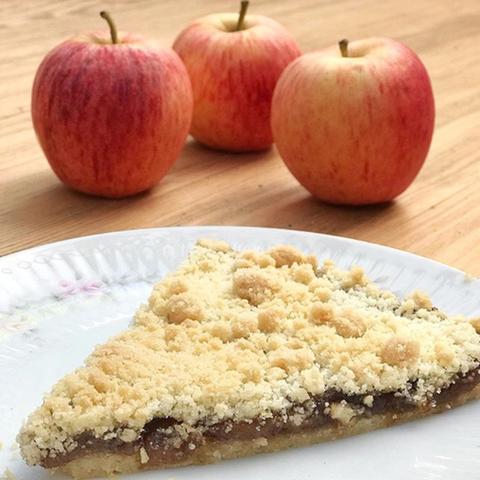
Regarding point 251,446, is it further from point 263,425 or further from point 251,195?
point 251,195

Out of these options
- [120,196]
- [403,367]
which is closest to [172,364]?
[403,367]

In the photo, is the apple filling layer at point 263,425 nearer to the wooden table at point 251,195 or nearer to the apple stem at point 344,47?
the wooden table at point 251,195

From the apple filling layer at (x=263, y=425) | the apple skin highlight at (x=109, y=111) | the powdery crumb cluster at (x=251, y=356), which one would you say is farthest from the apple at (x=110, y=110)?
the apple filling layer at (x=263, y=425)

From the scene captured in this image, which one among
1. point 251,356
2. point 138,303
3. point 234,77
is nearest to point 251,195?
point 234,77

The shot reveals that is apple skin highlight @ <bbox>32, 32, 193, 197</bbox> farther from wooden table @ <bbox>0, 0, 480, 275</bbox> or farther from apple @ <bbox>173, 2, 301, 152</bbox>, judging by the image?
apple @ <bbox>173, 2, 301, 152</bbox>

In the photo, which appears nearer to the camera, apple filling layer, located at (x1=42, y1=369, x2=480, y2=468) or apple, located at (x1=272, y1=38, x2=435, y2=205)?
apple filling layer, located at (x1=42, y1=369, x2=480, y2=468)

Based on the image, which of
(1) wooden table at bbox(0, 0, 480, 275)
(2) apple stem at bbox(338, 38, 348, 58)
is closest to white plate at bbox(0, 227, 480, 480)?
(1) wooden table at bbox(0, 0, 480, 275)
